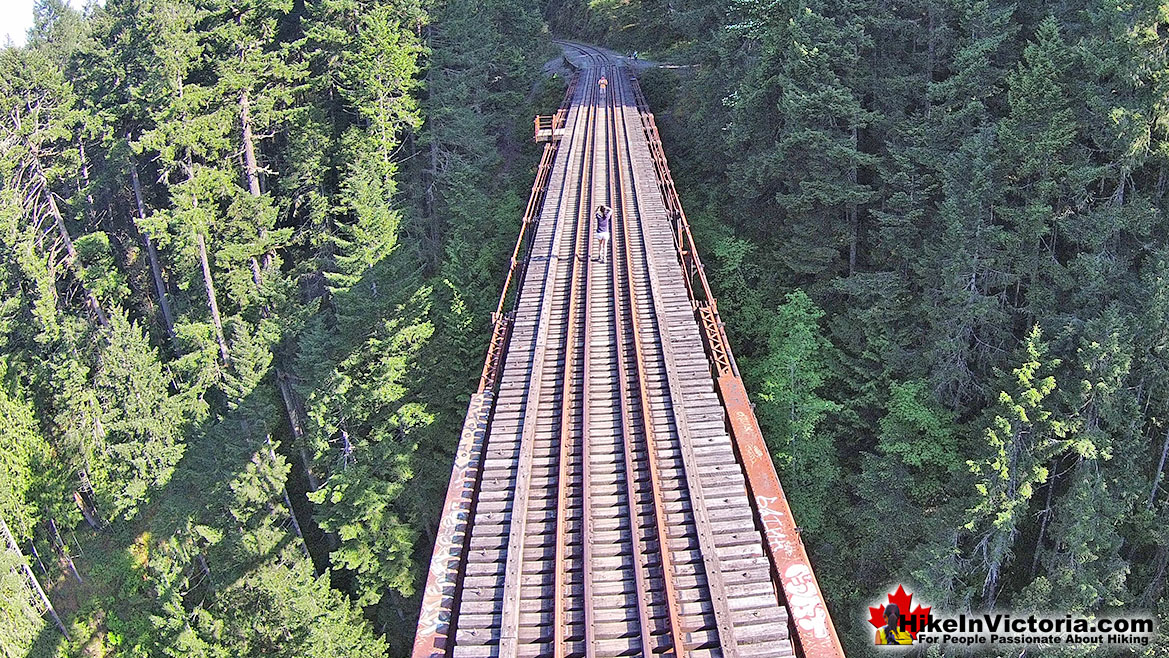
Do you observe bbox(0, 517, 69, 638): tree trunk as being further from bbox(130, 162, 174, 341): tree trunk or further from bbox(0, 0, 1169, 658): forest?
bbox(130, 162, 174, 341): tree trunk

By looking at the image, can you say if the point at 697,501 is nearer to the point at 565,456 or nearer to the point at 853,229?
the point at 565,456

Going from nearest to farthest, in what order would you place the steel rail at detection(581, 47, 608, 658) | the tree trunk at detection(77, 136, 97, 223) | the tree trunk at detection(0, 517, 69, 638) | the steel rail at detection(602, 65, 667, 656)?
the steel rail at detection(581, 47, 608, 658)
the steel rail at detection(602, 65, 667, 656)
the tree trunk at detection(0, 517, 69, 638)
the tree trunk at detection(77, 136, 97, 223)

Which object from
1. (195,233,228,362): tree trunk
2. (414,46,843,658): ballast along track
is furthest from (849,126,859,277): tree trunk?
(195,233,228,362): tree trunk

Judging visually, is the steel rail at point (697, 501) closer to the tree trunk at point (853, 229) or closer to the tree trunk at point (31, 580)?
the tree trunk at point (853, 229)

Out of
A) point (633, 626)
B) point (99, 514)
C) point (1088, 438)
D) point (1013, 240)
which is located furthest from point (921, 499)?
point (99, 514)

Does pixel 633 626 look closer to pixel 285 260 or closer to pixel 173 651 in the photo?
pixel 173 651

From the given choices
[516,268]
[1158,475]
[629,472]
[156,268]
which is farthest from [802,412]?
[156,268]
